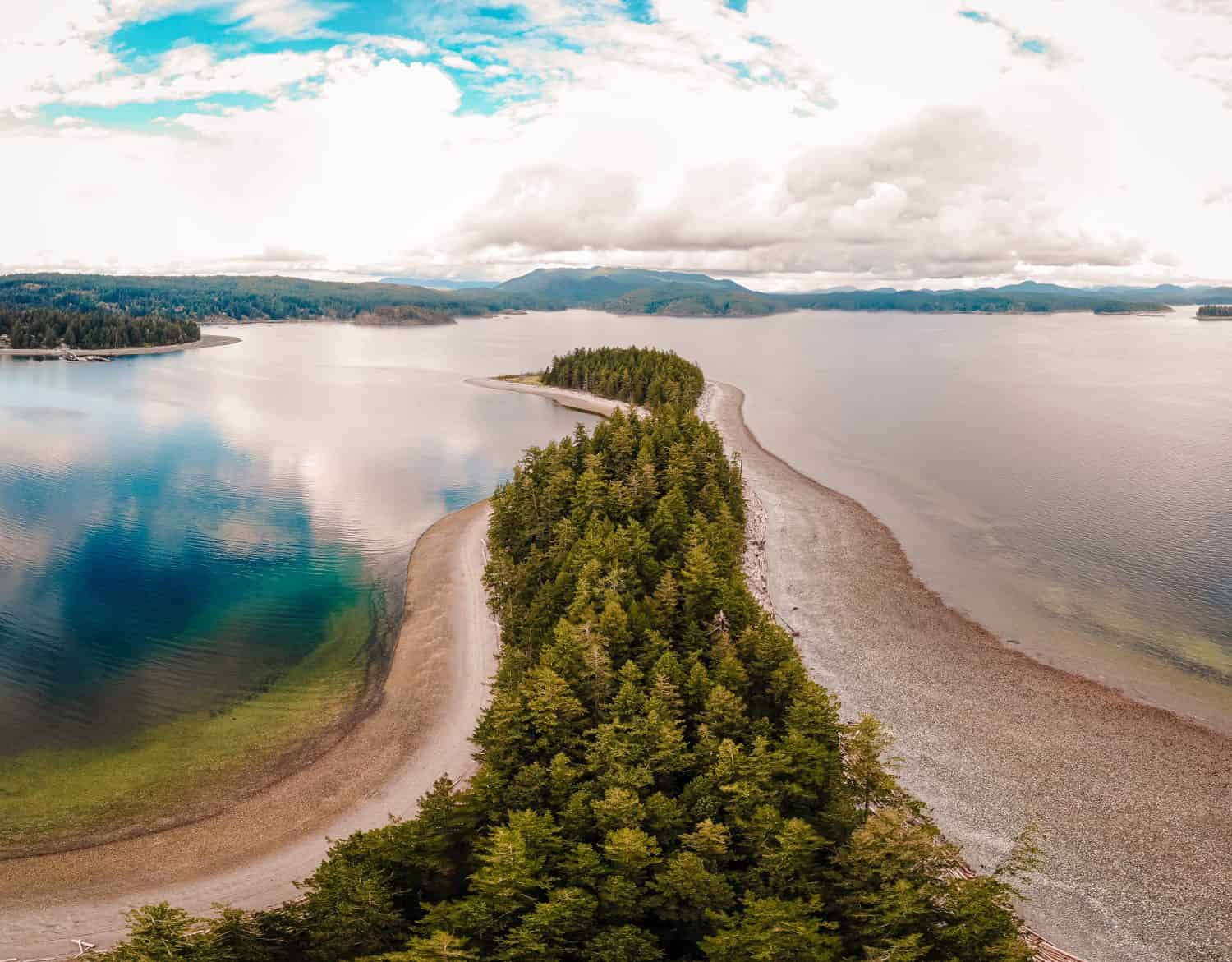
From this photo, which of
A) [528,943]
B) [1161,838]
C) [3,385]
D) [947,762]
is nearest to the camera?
[528,943]

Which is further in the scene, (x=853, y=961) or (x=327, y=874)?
(x=327, y=874)

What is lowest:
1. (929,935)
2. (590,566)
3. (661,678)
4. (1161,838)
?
(1161,838)

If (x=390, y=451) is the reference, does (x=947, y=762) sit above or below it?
below

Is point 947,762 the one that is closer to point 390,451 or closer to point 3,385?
point 390,451

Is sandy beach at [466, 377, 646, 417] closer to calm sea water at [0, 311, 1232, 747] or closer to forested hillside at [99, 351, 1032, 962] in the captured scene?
calm sea water at [0, 311, 1232, 747]

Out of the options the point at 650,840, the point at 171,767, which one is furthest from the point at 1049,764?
the point at 171,767

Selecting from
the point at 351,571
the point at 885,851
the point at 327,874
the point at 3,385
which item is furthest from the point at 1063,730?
the point at 3,385

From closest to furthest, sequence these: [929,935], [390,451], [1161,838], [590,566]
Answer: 1. [929,935]
2. [1161,838]
3. [590,566]
4. [390,451]

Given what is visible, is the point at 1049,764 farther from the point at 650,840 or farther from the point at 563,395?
the point at 563,395

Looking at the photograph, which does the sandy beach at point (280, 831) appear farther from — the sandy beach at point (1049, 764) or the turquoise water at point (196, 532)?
the sandy beach at point (1049, 764)
